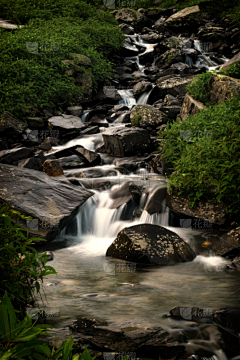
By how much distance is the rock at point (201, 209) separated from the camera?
6055mm

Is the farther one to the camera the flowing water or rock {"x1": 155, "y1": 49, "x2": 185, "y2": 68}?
rock {"x1": 155, "y1": 49, "x2": 185, "y2": 68}

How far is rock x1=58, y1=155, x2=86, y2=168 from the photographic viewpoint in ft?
30.8

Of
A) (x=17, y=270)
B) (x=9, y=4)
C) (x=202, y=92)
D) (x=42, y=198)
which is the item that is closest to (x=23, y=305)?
(x=17, y=270)

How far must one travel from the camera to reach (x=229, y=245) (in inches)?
214

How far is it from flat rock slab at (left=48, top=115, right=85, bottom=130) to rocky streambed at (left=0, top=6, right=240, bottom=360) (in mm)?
43

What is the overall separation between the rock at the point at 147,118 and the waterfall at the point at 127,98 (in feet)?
9.11

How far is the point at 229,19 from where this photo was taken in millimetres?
22516

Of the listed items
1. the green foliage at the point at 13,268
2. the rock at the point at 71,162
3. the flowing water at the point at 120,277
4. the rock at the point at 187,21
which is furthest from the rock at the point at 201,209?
the rock at the point at 187,21

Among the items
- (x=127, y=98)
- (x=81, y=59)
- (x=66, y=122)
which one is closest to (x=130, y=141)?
(x=66, y=122)

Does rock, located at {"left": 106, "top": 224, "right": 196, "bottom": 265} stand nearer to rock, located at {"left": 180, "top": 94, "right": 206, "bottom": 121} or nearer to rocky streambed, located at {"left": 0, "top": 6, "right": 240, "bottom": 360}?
rocky streambed, located at {"left": 0, "top": 6, "right": 240, "bottom": 360}

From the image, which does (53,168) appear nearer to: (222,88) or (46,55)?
(222,88)

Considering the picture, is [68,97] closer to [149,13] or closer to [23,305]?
[23,305]

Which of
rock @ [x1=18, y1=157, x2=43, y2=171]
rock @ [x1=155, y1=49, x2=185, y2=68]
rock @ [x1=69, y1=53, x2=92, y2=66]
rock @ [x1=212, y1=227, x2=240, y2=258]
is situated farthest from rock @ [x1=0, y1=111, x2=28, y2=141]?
rock @ [x1=155, y1=49, x2=185, y2=68]

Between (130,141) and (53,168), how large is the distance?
2.59m
